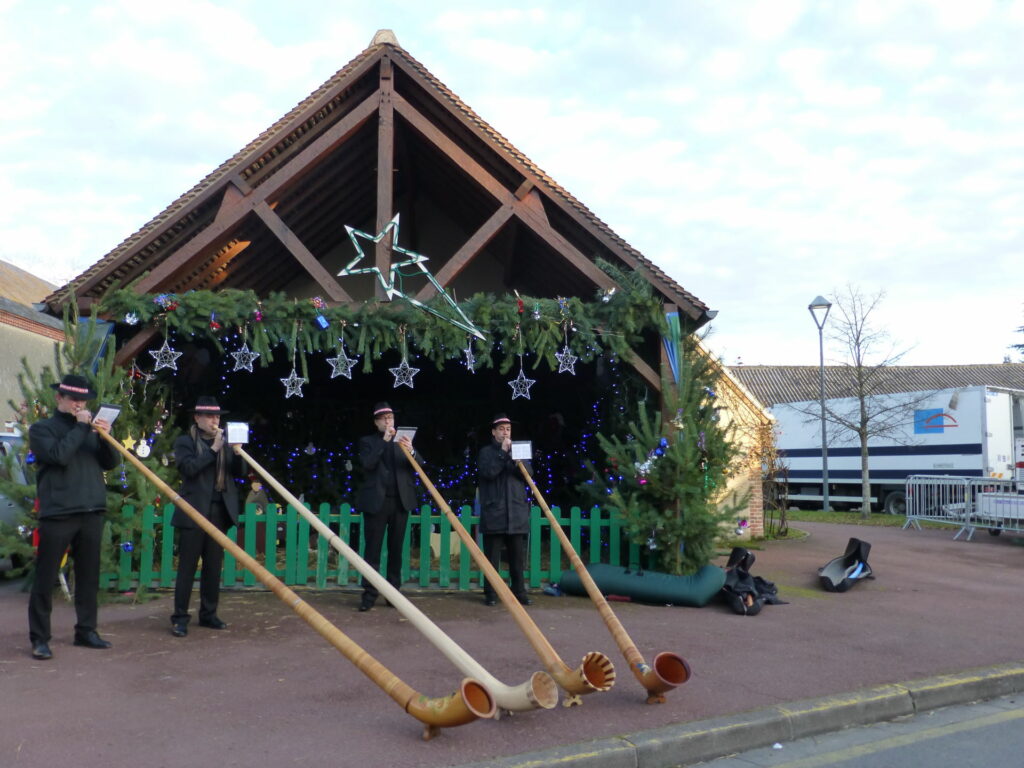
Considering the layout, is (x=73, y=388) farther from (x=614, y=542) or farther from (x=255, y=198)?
(x=614, y=542)

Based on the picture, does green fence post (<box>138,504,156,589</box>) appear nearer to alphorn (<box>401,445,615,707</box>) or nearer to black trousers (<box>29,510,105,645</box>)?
black trousers (<box>29,510,105,645</box>)

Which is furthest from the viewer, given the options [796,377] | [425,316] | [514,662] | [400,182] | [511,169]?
[796,377]

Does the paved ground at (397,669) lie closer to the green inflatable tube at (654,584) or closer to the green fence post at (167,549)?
the green inflatable tube at (654,584)

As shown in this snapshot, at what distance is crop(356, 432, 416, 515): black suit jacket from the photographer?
753 centimetres

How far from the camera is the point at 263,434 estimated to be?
12.8 m

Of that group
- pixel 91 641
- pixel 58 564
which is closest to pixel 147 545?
pixel 91 641

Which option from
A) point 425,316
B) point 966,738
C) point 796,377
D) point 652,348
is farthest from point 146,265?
point 796,377

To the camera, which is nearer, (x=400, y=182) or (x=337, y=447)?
(x=400, y=182)

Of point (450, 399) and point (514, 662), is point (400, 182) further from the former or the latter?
point (514, 662)

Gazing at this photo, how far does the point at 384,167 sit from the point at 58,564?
16.1 feet

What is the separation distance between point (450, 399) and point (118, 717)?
9161 mm

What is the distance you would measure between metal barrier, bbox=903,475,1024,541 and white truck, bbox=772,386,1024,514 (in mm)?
1563

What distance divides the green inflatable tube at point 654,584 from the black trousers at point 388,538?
1.78 metres

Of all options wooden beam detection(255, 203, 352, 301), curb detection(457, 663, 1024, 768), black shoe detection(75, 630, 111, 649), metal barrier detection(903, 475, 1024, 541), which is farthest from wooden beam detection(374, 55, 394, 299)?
Answer: metal barrier detection(903, 475, 1024, 541)
